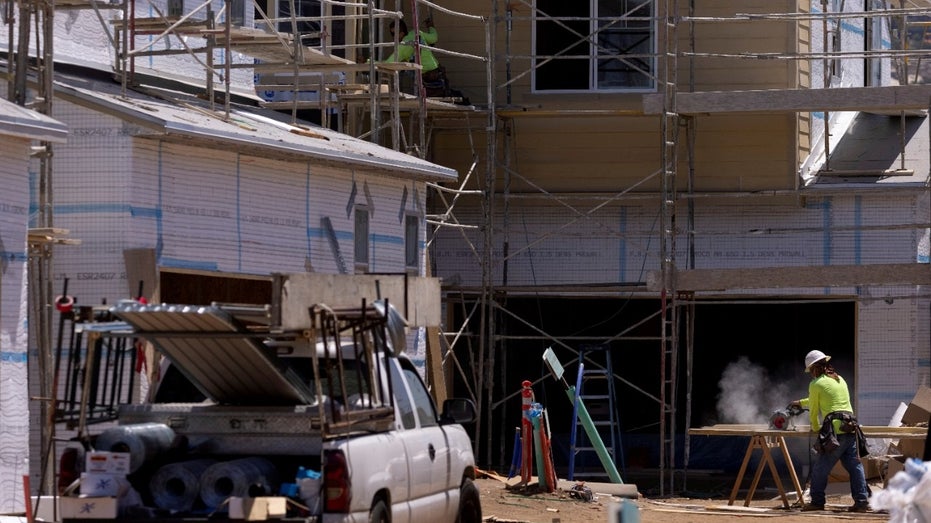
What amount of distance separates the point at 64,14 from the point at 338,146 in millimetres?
3362

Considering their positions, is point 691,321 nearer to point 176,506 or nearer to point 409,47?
point 409,47

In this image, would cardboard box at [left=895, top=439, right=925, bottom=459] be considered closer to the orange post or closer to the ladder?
the ladder

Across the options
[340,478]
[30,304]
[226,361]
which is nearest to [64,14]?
[30,304]

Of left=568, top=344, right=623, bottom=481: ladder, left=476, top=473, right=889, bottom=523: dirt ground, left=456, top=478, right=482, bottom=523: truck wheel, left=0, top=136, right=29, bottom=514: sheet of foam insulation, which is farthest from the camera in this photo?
left=568, top=344, right=623, bottom=481: ladder

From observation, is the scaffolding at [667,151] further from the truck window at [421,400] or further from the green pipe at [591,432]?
the truck window at [421,400]

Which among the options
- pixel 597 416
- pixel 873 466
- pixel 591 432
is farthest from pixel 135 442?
pixel 597 416

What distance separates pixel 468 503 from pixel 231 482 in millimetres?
2729

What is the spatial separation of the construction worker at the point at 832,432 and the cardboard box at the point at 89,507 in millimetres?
8939

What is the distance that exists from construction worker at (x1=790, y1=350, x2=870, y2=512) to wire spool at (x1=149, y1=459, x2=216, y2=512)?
838 centimetres

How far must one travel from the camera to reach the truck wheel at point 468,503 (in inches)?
464

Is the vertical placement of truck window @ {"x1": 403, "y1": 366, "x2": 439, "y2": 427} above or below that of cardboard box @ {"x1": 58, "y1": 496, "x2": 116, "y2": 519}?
above

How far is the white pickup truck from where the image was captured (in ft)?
30.9

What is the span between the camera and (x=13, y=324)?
13.5 m

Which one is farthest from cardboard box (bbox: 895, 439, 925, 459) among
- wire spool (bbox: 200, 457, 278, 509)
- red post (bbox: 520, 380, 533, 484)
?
wire spool (bbox: 200, 457, 278, 509)
